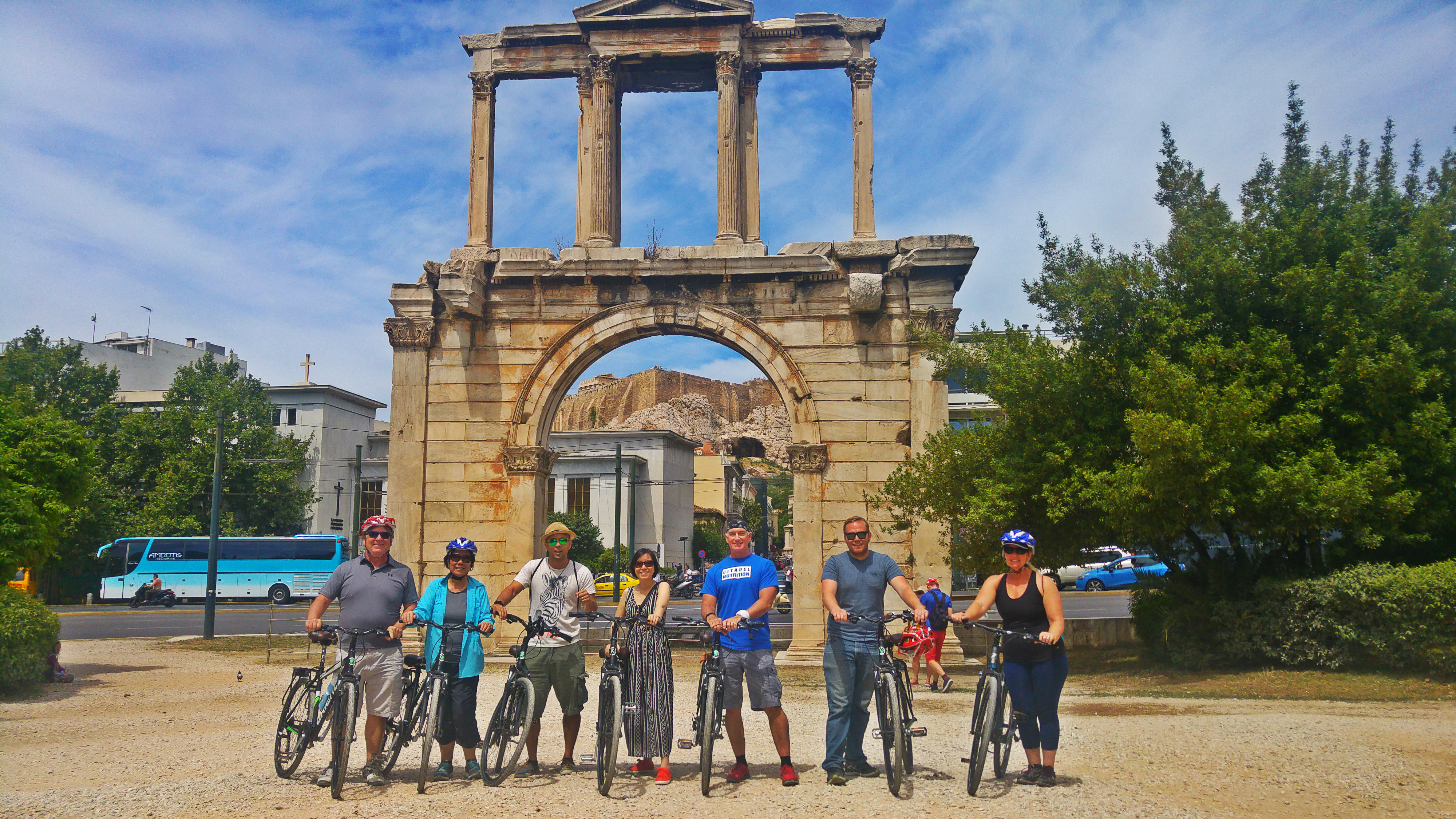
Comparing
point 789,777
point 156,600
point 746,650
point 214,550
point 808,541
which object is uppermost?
point 808,541

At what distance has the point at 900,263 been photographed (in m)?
15.2

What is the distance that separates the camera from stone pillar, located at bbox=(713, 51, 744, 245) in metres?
16.2

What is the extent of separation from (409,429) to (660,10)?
7800 millimetres

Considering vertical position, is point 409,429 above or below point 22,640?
above

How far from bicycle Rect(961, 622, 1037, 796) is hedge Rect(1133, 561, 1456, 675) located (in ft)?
23.3

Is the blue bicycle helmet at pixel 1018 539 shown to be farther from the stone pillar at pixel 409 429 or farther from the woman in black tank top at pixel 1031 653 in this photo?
the stone pillar at pixel 409 429

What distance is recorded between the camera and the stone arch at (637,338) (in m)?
15.6

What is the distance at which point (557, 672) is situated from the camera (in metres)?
6.98

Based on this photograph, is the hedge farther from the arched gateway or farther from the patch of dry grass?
the arched gateway

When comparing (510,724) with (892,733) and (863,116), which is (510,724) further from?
(863,116)

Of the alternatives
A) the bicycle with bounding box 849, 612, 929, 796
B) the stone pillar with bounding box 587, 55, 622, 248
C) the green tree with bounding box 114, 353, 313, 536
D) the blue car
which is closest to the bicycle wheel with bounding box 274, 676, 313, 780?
the bicycle with bounding box 849, 612, 929, 796

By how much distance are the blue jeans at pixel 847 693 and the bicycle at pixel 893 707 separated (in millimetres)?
64

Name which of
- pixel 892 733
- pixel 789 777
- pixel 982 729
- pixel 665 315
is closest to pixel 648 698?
pixel 789 777

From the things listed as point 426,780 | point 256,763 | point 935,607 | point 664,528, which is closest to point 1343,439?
point 935,607
